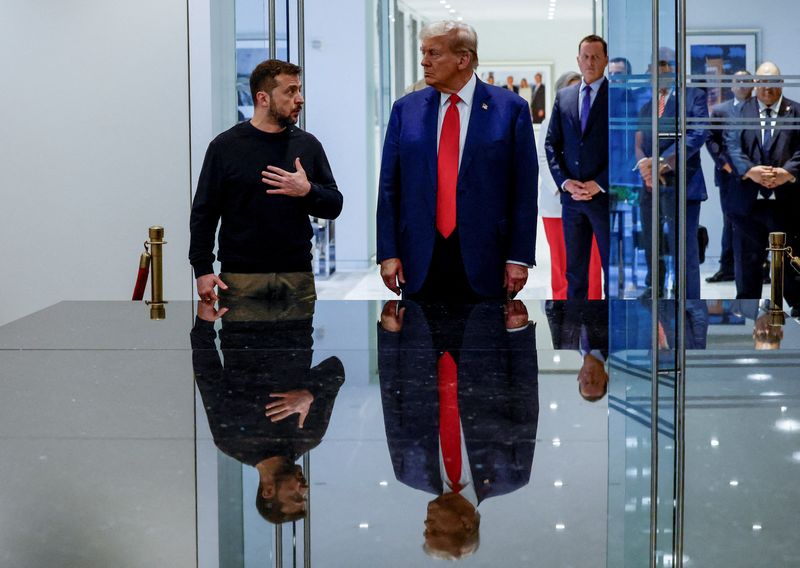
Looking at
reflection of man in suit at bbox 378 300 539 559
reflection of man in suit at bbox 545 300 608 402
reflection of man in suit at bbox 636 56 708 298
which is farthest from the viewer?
reflection of man in suit at bbox 636 56 708 298

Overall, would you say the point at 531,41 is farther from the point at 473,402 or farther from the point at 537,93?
the point at 473,402

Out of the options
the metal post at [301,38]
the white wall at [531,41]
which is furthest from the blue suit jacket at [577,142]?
the white wall at [531,41]

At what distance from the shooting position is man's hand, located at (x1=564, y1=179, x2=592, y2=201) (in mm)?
7094

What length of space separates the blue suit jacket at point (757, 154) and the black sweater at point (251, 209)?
305 cm

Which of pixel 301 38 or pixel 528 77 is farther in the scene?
pixel 528 77

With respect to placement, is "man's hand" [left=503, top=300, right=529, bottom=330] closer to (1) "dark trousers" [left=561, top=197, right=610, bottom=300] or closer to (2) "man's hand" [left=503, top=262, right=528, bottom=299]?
(2) "man's hand" [left=503, top=262, right=528, bottom=299]

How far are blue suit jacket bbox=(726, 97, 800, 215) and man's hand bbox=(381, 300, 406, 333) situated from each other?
3.53m

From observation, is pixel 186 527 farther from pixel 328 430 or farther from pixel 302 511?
pixel 328 430

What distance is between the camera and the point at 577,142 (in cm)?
725

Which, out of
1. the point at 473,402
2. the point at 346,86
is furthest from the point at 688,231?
the point at 346,86

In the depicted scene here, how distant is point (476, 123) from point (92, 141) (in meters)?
3.60

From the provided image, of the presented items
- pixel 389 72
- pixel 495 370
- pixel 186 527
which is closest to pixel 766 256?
pixel 495 370

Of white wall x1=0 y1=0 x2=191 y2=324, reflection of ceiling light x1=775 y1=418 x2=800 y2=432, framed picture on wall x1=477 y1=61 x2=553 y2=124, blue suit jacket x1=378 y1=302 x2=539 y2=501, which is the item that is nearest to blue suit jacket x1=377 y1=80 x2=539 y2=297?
blue suit jacket x1=378 y1=302 x2=539 y2=501

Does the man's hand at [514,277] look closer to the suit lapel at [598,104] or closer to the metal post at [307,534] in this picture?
the metal post at [307,534]
